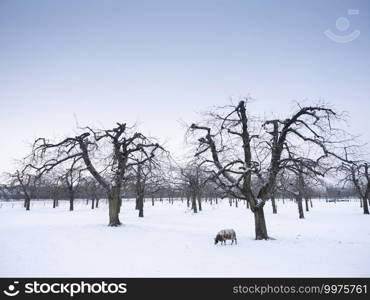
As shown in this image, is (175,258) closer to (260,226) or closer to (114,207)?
(260,226)

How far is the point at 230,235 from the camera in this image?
13.5 meters

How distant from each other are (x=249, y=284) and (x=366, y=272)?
13.0 feet

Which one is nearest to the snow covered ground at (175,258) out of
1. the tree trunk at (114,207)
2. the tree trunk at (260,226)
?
the tree trunk at (260,226)

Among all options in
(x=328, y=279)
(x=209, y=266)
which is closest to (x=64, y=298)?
(x=209, y=266)

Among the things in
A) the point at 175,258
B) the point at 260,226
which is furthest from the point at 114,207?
the point at 175,258

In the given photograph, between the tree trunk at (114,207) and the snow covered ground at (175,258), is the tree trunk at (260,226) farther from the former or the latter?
the tree trunk at (114,207)

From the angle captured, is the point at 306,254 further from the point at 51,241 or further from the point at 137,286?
the point at 51,241

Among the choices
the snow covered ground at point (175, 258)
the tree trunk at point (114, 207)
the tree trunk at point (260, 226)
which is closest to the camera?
the snow covered ground at point (175, 258)

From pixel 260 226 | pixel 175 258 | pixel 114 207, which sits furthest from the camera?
pixel 114 207

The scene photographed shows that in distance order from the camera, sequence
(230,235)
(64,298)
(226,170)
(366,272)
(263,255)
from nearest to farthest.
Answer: (64,298) → (366,272) → (263,255) → (230,235) → (226,170)

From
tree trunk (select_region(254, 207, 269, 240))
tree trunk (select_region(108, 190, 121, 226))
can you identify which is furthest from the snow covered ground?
tree trunk (select_region(108, 190, 121, 226))

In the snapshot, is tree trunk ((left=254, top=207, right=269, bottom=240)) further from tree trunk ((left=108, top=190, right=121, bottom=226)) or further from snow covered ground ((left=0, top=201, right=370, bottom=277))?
tree trunk ((left=108, top=190, right=121, bottom=226))

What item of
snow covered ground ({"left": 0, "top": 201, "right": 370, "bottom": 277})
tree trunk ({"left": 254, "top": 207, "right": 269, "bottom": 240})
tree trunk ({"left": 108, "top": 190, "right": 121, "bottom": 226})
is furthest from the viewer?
tree trunk ({"left": 108, "top": 190, "right": 121, "bottom": 226})

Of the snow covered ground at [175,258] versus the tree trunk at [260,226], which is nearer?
the snow covered ground at [175,258]
